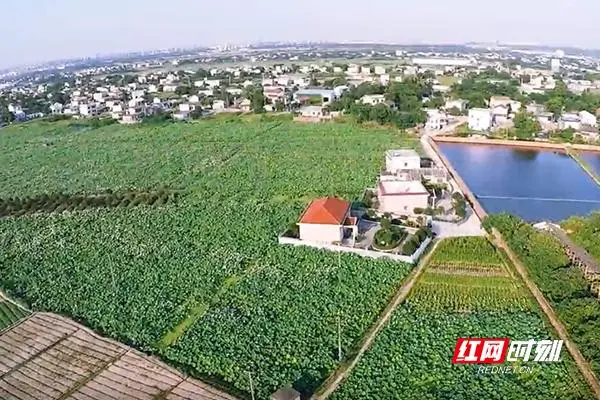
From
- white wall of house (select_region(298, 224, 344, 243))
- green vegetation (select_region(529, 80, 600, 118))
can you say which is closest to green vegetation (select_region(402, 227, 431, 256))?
white wall of house (select_region(298, 224, 344, 243))

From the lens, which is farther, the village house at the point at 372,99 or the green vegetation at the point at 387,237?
the village house at the point at 372,99

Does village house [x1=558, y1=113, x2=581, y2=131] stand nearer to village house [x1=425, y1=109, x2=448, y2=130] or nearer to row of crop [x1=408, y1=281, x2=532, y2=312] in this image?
village house [x1=425, y1=109, x2=448, y2=130]

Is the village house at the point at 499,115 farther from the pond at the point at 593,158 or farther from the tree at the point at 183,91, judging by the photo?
the tree at the point at 183,91

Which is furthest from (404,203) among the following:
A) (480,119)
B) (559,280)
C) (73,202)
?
(480,119)

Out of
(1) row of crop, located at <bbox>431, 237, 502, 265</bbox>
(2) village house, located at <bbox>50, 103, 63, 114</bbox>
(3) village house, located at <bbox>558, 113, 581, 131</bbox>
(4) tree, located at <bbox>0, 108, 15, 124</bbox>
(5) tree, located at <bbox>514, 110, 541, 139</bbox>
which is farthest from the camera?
(2) village house, located at <bbox>50, 103, 63, 114</bbox>

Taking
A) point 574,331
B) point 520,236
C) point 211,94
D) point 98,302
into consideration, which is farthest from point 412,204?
point 211,94

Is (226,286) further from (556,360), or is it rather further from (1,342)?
(556,360)

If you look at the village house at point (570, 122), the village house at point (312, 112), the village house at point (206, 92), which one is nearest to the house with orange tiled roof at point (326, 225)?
the village house at point (570, 122)
